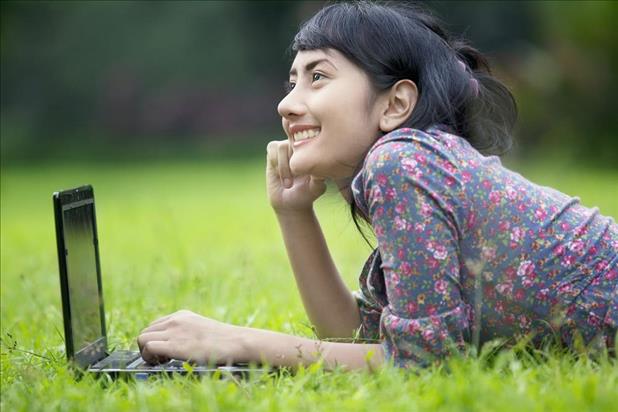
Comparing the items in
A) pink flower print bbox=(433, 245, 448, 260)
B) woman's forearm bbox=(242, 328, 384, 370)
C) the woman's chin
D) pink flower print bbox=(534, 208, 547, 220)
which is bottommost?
woman's forearm bbox=(242, 328, 384, 370)

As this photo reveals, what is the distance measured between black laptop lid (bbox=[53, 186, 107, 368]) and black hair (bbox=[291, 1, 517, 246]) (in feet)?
2.80

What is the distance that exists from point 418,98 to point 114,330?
156 cm

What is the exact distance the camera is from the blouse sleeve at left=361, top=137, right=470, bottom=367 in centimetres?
247

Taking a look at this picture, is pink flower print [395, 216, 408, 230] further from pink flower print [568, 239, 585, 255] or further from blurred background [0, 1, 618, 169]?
blurred background [0, 1, 618, 169]

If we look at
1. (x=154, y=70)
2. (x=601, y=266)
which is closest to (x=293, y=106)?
(x=601, y=266)

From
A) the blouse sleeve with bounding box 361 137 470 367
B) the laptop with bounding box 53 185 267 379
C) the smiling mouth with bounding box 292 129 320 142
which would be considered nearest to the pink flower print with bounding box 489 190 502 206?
the blouse sleeve with bounding box 361 137 470 367

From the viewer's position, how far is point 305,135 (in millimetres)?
2877

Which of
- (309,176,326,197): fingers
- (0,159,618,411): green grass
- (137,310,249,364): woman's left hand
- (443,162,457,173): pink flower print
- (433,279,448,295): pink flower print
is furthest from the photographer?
(309,176,326,197): fingers

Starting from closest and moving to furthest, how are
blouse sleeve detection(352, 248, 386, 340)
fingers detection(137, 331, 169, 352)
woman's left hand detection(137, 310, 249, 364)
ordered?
woman's left hand detection(137, 310, 249, 364) < fingers detection(137, 331, 169, 352) < blouse sleeve detection(352, 248, 386, 340)

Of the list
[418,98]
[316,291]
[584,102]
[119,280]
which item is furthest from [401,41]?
[584,102]

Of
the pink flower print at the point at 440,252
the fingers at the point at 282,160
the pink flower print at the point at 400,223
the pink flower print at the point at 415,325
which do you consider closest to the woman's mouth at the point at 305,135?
the fingers at the point at 282,160

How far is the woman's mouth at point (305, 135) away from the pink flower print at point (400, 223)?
0.48 m

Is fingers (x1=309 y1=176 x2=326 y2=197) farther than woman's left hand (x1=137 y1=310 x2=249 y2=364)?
Yes

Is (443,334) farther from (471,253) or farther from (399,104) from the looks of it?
(399,104)
